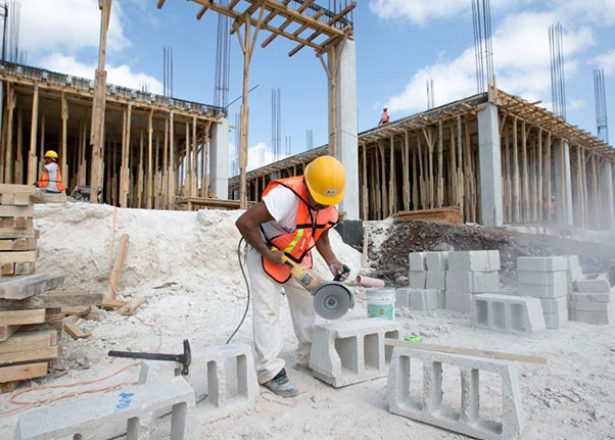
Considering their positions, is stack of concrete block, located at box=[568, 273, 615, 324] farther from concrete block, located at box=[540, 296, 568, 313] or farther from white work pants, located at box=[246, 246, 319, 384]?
white work pants, located at box=[246, 246, 319, 384]

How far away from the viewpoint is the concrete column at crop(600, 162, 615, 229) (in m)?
19.2

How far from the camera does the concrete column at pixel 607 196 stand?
63.0 feet

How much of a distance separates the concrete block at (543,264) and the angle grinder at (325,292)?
3550mm

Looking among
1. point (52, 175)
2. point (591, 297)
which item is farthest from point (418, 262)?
point (52, 175)

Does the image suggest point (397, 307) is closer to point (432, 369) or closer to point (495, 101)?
point (432, 369)

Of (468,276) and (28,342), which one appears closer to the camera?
(28,342)

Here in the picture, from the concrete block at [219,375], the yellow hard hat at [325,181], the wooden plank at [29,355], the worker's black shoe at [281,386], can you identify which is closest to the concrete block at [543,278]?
the yellow hard hat at [325,181]

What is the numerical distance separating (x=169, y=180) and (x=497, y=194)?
1046 centimetres

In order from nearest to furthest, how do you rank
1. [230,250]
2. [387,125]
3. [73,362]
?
[73,362] → [230,250] → [387,125]

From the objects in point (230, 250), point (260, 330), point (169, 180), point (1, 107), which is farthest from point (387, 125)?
point (260, 330)

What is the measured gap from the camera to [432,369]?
8.06 ft

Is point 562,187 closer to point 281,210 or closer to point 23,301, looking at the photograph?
point 281,210

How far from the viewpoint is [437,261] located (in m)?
6.24

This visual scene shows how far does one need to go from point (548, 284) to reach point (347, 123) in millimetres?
6359
